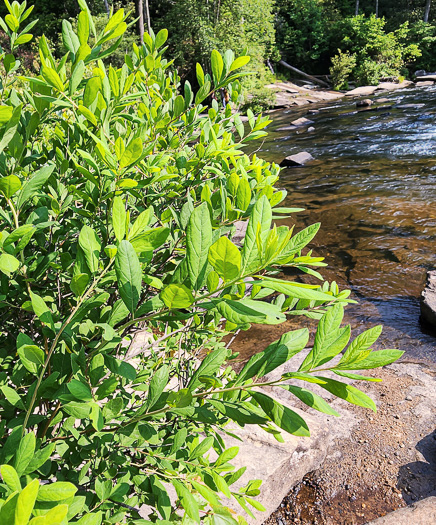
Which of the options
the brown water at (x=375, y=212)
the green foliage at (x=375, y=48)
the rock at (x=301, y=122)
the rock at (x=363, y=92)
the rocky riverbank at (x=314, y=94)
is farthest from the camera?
the green foliage at (x=375, y=48)

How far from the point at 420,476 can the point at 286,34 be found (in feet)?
135

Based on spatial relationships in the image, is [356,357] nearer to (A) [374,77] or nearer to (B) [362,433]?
(B) [362,433]

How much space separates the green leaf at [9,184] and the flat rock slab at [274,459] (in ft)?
6.30

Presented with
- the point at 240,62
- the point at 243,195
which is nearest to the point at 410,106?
the point at 240,62

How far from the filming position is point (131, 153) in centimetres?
83

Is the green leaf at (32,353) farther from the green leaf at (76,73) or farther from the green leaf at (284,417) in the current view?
the green leaf at (76,73)

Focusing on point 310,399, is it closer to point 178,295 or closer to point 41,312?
point 178,295

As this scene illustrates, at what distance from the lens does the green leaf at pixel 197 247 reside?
640mm

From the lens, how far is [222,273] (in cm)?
59

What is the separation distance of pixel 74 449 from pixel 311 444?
1.96m

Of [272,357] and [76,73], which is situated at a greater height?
[76,73]

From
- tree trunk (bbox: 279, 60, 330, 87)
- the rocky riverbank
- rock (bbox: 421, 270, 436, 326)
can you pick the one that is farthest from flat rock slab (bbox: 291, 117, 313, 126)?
tree trunk (bbox: 279, 60, 330, 87)

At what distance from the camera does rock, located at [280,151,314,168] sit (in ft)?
35.5

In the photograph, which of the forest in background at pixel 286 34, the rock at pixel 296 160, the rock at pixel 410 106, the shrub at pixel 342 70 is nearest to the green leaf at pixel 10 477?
the rock at pixel 296 160
